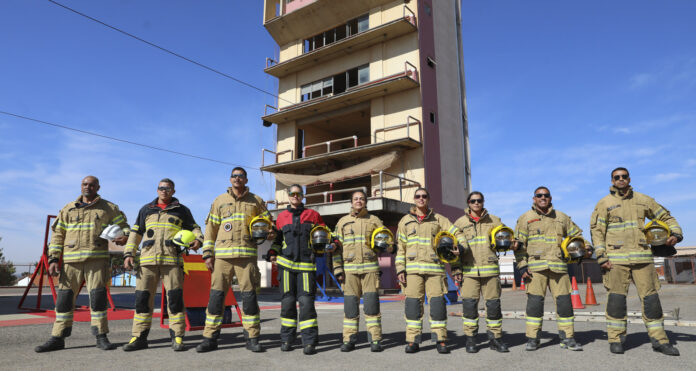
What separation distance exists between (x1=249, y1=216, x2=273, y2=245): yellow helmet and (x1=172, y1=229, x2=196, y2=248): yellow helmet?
0.79 meters

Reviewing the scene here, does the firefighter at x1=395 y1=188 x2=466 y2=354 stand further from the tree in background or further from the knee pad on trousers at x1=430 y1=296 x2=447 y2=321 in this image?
the tree in background

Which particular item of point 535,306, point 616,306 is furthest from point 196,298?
point 616,306

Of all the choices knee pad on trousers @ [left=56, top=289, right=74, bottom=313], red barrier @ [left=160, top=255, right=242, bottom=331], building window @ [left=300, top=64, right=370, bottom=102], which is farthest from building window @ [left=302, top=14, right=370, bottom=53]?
knee pad on trousers @ [left=56, top=289, right=74, bottom=313]

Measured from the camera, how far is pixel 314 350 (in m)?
5.23

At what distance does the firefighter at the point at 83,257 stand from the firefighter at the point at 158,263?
1.08ft

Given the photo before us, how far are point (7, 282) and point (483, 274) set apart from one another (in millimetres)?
36325

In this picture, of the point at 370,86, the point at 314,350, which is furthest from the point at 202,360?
the point at 370,86

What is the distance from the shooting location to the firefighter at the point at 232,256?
17.7 feet

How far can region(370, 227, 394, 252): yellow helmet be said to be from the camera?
5510 mm

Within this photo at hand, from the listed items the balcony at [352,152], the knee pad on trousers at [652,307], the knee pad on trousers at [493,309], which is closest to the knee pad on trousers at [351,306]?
the knee pad on trousers at [493,309]

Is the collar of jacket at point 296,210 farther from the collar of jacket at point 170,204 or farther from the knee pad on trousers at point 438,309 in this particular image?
the knee pad on trousers at point 438,309

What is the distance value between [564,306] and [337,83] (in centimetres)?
2003

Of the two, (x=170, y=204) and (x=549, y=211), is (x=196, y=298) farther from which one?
(x=549, y=211)

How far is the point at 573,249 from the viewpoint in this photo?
554 cm
